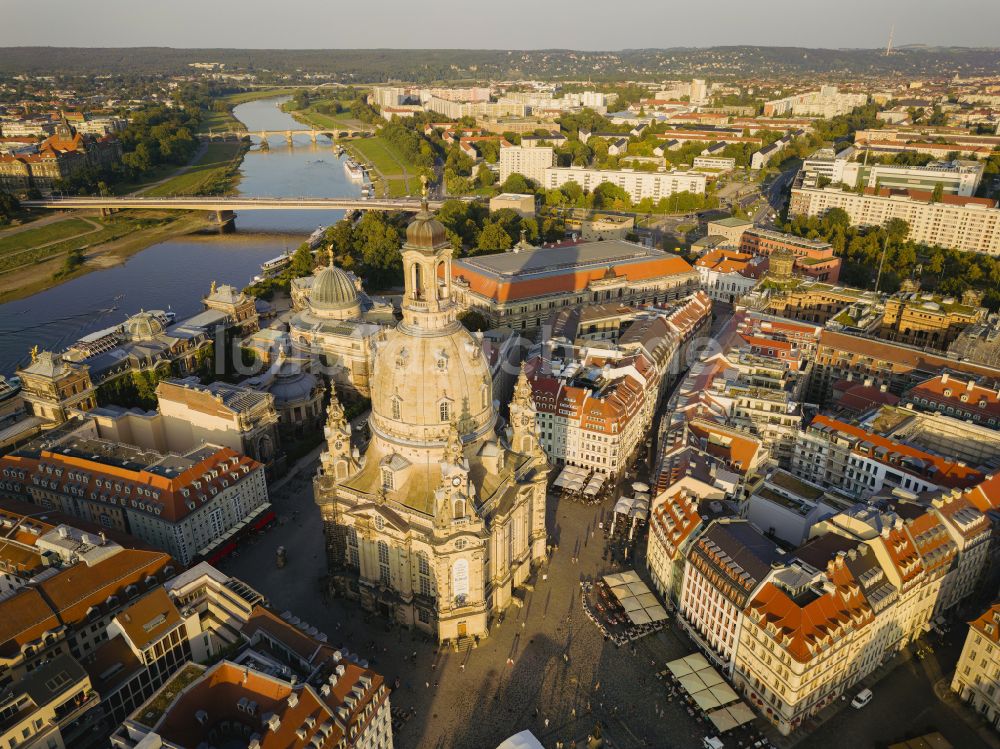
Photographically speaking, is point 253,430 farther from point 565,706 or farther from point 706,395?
point 706,395

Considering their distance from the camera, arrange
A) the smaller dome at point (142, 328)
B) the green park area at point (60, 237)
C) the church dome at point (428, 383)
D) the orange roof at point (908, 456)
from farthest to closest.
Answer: the green park area at point (60, 237)
the smaller dome at point (142, 328)
the orange roof at point (908, 456)
the church dome at point (428, 383)

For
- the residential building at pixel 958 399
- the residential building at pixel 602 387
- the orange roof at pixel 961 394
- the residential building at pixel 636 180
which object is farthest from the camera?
the residential building at pixel 636 180

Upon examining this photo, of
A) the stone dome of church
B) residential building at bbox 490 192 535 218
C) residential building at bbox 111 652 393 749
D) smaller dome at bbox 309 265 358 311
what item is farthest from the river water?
residential building at bbox 111 652 393 749

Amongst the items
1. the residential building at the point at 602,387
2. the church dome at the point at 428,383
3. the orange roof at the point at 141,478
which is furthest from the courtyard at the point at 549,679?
the church dome at the point at 428,383

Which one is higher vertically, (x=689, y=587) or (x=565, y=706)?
(x=689, y=587)

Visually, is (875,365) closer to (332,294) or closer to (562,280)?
(562,280)

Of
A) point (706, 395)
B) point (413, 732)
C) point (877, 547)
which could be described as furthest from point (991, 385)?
point (413, 732)

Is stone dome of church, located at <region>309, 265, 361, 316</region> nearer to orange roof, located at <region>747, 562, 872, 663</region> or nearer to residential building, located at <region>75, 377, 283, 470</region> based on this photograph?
residential building, located at <region>75, 377, 283, 470</region>

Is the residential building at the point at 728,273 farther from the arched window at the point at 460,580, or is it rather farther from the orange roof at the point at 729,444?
the arched window at the point at 460,580
